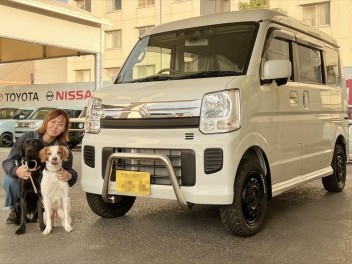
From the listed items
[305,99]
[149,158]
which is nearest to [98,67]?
[305,99]

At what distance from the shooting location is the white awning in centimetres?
1194

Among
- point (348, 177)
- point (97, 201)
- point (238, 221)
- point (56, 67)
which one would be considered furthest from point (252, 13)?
point (56, 67)

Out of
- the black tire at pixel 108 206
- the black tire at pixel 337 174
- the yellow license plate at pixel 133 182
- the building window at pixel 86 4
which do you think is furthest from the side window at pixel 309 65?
the building window at pixel 86 4

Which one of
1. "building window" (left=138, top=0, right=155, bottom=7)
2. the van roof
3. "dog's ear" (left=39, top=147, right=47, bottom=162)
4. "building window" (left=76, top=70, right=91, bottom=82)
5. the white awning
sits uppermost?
"building window" (left=138, top=0, right=155, bottom=7)

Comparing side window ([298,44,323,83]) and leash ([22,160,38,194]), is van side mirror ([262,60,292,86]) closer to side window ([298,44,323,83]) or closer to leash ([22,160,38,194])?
side window ([298,44,323,83])

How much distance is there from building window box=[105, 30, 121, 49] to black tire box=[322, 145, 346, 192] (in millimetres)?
27110

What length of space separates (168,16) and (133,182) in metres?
27.0

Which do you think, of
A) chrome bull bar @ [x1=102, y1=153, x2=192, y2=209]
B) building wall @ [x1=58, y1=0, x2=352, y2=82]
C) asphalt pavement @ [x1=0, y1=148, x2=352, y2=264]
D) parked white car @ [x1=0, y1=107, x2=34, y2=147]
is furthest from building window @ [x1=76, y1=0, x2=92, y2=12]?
chrome bull bar @ [x1=102, y1=153, x2=192, y2=209]

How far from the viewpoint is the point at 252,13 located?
16.8 ft

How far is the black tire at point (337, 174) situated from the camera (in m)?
6.93

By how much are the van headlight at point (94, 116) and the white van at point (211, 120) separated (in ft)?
0.04

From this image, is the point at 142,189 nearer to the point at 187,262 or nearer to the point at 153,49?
the point at 187,262

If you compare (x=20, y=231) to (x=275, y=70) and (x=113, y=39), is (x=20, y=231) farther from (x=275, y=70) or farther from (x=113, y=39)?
(x=113, y=39)

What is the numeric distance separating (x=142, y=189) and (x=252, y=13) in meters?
2.24
